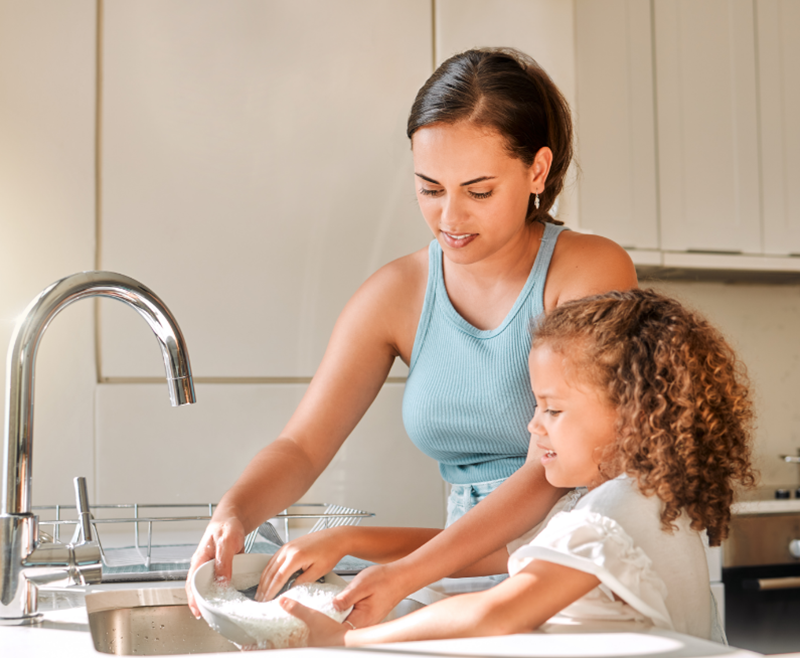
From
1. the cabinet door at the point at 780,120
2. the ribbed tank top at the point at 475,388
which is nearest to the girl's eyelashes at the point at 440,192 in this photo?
the ribbed tank top at the point at 475,388

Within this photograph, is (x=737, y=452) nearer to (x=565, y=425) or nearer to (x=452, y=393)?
(x=565, y=425)

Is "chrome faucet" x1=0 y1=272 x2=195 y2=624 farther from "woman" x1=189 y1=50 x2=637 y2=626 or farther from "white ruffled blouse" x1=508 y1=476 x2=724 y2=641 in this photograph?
"white ruffled blouse" x1=508 y1=476 x2=724 y2=641

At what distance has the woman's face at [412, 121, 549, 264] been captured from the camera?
99cm

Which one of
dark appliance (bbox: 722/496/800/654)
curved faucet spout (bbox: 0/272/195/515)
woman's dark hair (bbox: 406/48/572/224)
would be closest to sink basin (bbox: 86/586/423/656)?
curved faucet spout (bbox: 0/272/195/515)

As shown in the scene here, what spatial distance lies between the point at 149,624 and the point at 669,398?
0.61 meters

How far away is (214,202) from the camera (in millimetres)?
1556

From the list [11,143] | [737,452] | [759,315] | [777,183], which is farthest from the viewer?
[759,315]

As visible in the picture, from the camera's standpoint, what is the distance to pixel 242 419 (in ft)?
5.09

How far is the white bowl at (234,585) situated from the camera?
2.19 feet

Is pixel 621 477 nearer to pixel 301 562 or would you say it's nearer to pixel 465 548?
pixel 465 548

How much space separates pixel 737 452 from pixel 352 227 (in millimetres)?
1026

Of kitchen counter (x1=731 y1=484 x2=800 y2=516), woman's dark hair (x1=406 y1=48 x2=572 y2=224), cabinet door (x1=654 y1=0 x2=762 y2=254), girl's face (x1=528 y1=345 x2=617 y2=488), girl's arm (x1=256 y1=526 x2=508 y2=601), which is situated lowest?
kitchen counter (x1=731 y1=484 x2=800 y2=516)

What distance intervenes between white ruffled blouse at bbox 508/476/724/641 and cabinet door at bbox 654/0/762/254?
1.43 metres

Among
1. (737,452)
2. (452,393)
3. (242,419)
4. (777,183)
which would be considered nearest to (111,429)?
(242,419)
